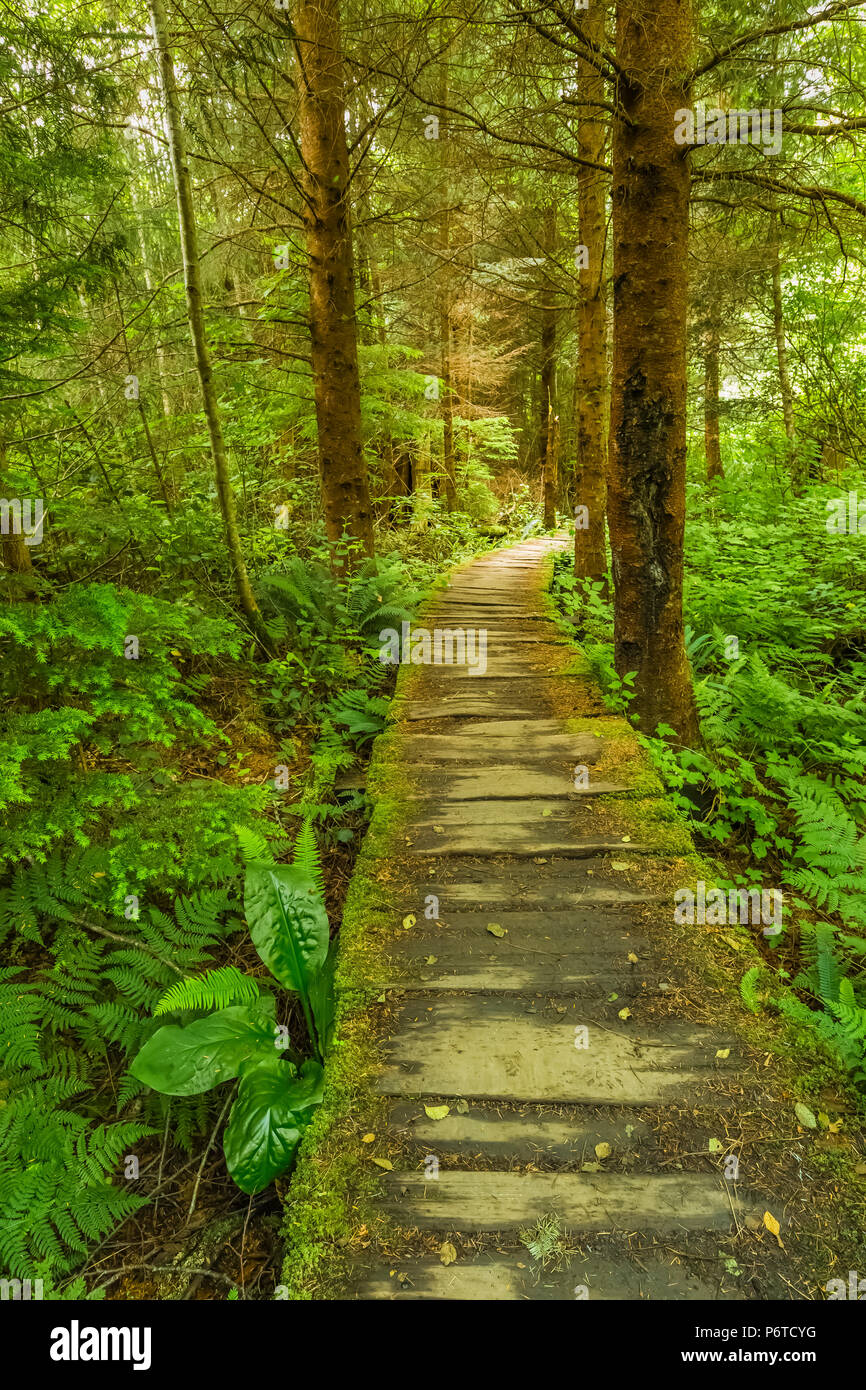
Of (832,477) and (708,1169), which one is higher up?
(832,477)

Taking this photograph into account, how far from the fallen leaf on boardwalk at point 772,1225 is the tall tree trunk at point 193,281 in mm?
5086

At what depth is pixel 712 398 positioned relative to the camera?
565 inches

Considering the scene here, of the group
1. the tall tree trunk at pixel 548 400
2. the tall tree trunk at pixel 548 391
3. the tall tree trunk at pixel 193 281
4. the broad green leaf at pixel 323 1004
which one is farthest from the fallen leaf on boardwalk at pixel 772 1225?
the tall tree trunk at pixel 548 391

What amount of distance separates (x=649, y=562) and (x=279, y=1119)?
406 centimetres

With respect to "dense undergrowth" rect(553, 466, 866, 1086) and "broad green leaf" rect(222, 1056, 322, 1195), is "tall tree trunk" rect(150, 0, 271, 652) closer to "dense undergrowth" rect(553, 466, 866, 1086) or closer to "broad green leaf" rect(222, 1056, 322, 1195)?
"dense undergrowth" rect(553, 466, 866, 1086)

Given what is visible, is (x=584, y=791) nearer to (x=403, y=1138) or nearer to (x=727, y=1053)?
(x=727, y=1053)

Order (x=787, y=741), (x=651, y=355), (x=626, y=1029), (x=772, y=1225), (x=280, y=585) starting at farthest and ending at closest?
(x=280, y=585), (x=787, y=741), (x=651, y=355), (x=626, y=1029), (x=772, y=1225)

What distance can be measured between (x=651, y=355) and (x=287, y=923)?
4247 mm

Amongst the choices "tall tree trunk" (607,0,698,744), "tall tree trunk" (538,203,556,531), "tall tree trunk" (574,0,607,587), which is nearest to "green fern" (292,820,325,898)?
"tall tree trunk" (607,0,698,744)

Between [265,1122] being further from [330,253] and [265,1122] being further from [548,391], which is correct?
[548,391]

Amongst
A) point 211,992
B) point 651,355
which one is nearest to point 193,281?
point 651,355

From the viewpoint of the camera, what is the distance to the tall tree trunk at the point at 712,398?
1128 cm

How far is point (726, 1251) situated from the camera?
79.3 inches

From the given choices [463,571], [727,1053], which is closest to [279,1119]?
[727,1053]
